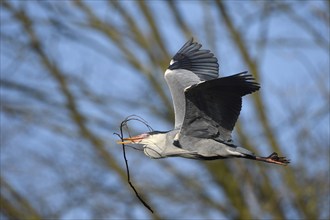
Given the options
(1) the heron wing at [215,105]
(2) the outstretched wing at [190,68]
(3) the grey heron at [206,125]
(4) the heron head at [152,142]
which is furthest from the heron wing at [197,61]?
(4) the heron head at [152,142]

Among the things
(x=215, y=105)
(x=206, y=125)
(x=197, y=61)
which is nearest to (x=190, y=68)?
(x=197, y=61)

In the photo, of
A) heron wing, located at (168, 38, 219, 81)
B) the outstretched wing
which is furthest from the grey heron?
heron wing, located at (168, 38, 219, 81)

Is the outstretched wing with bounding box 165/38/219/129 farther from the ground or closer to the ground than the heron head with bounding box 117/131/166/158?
farther from the ground

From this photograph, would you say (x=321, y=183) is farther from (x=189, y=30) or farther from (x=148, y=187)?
(x=189, y=30)

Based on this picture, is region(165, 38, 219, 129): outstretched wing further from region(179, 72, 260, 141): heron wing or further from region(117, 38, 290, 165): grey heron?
region(179, 72, 260, 141): heron wing

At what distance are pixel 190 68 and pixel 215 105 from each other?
607 mm

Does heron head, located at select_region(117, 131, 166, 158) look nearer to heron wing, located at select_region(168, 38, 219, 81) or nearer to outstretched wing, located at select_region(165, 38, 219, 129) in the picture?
outstretched wing, located at select_region(165, 38, 219, 129)

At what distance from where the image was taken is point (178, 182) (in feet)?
45.3

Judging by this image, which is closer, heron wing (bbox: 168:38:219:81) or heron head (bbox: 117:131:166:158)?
heron head (bbox: 117:131:166:158)

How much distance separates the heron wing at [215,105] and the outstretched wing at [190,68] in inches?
12.9

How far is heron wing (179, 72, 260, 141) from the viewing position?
409 cm

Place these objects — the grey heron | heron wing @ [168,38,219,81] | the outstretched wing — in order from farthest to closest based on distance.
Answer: heron wing @ [168,38,219,81] < the outstretched wing < the grey heron

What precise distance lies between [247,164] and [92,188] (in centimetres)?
247

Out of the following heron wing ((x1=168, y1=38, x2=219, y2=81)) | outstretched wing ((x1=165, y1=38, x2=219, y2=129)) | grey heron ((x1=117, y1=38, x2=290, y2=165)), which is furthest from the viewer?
A: heron wing ((x1=168, y1=38, x2=219, y2=81))
